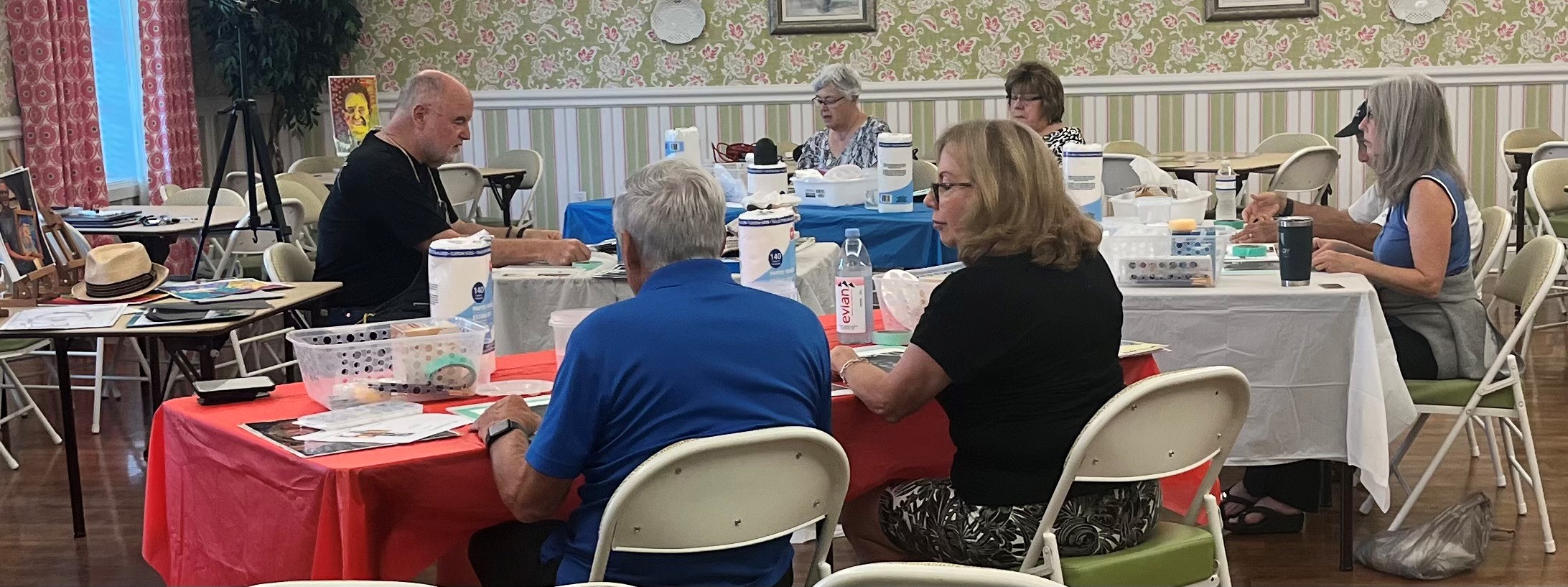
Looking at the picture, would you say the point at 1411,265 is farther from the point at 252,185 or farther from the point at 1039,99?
the point at 252,185

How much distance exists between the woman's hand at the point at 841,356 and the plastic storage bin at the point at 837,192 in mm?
2553

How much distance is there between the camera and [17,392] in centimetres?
518

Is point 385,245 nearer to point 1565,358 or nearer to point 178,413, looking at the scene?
point 178,413

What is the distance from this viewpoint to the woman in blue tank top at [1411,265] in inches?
143

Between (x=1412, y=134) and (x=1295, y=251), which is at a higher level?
(x=1412, y=134)

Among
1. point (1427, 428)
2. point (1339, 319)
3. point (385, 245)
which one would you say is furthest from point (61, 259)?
point (1427, 428)

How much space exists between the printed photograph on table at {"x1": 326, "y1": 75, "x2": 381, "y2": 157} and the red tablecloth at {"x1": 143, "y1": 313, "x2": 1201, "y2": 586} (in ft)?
17.7

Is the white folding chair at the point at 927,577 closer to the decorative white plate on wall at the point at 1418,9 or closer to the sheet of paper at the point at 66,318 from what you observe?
the sheet of paper at the point at 66,318

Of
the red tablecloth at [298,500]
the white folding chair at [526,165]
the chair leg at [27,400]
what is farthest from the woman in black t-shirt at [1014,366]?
the white folding chair at [526,165]

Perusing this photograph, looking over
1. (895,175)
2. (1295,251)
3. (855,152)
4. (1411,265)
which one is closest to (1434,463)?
(1411,265)

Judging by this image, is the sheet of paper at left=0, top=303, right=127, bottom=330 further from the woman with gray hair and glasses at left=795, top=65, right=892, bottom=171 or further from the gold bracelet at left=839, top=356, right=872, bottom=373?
the woman with gray hair and glasses at left=795, top=65, right=892, bottom=171

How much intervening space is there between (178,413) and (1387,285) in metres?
2.70

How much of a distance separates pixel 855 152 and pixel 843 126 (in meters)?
0.17

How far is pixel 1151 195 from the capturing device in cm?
435
